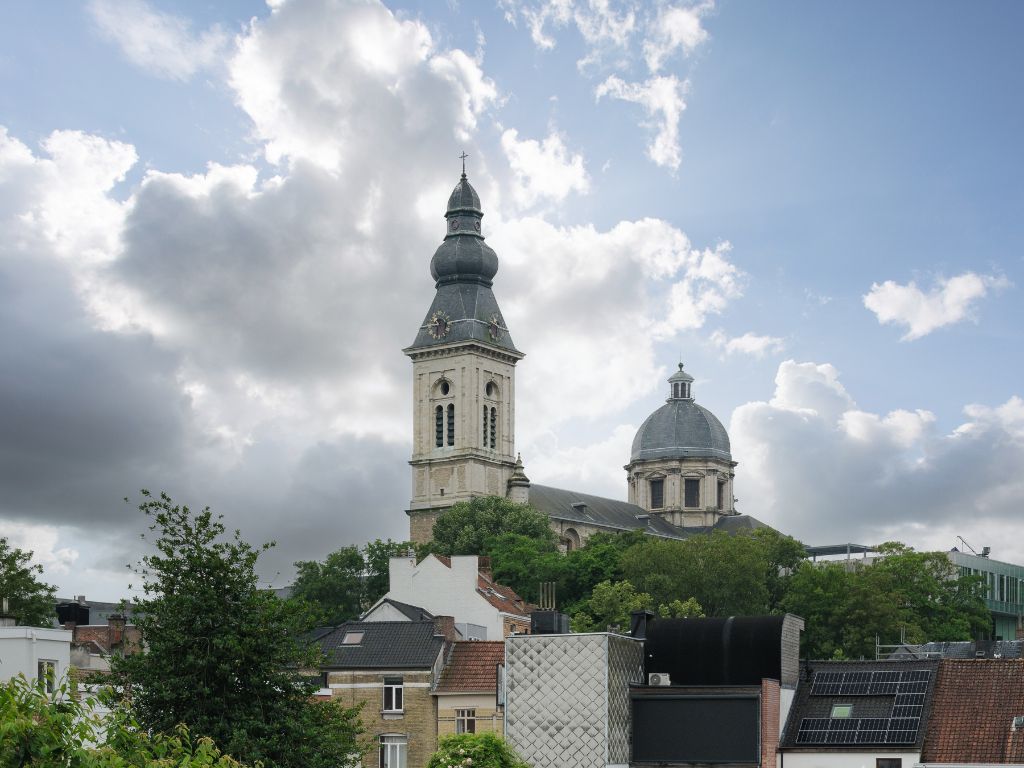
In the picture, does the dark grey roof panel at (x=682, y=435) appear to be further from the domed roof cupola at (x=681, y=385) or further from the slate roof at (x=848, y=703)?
the slate roof at (x=848, y=703)

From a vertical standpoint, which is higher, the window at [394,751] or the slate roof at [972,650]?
the slate roof at [972,650]

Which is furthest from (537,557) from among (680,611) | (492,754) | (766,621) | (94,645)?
(492,754)

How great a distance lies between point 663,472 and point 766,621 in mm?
137374

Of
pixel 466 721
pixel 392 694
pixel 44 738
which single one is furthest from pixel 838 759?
pixel 44 738

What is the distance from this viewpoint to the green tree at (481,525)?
13212cm

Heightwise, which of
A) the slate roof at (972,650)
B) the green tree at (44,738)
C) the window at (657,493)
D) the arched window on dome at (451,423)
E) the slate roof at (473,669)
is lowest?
the green tree at (44,738)

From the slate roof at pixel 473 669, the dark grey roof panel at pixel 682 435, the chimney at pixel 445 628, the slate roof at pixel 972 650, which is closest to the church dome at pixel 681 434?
the dark grey roof panel at pixel 682 435

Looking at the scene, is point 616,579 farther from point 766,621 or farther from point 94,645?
point 766,621

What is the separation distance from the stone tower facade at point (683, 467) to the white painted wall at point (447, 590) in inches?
3729

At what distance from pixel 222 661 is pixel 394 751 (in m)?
20.4

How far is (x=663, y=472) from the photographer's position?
189 m

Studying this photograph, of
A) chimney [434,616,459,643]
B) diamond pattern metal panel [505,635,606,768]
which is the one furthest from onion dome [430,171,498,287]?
diamond pattern metal panel [505,635,606,768]

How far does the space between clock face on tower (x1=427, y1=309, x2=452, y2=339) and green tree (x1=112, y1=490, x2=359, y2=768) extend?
395 feet

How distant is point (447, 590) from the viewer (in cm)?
9312
